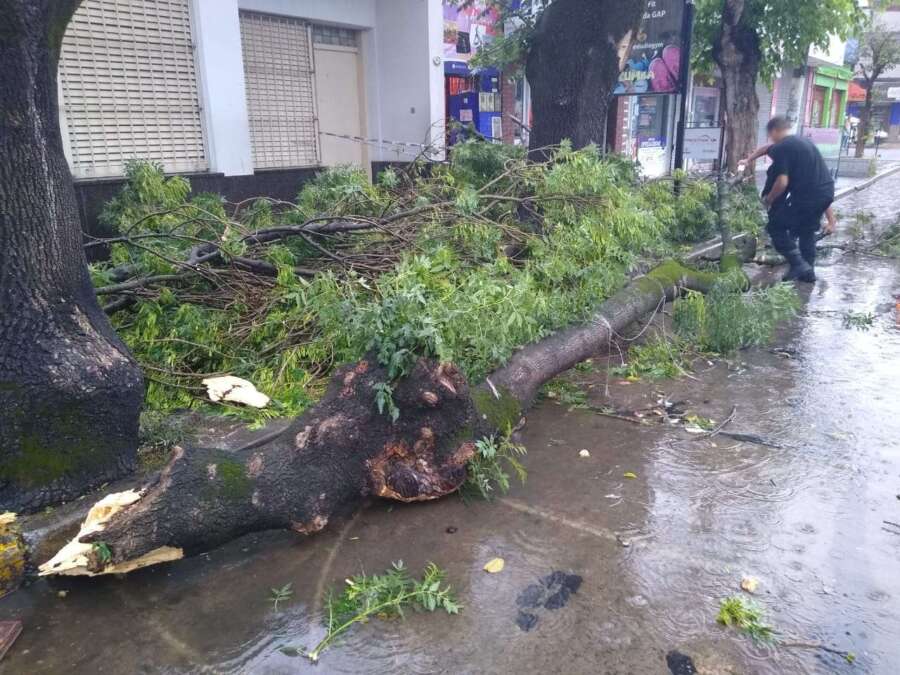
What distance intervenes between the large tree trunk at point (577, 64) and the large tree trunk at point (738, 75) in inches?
189

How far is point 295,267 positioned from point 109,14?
180 inches

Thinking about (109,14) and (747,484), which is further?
(109,14)

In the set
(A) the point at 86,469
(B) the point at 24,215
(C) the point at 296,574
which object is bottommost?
(C) the point at 296,574

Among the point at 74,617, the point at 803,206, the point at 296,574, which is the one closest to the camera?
the point at 74,617

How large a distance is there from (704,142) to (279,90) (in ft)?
22.6

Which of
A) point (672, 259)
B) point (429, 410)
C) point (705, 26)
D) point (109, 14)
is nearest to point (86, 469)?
point (429, 410)

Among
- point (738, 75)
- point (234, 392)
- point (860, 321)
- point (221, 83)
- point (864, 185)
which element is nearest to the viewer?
point (234, 392)

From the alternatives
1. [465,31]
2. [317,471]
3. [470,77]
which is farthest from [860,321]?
[465,31]

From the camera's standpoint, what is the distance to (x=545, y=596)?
9.61 feet

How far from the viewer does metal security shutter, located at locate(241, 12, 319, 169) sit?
9.72 metres

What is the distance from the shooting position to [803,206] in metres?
8.28

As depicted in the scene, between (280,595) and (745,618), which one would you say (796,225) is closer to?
(745,618)

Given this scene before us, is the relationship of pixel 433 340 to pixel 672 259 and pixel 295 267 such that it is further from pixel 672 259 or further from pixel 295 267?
pixel 672 259

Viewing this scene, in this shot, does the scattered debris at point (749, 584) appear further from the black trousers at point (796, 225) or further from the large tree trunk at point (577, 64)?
the black trousers at point (796, 225)
